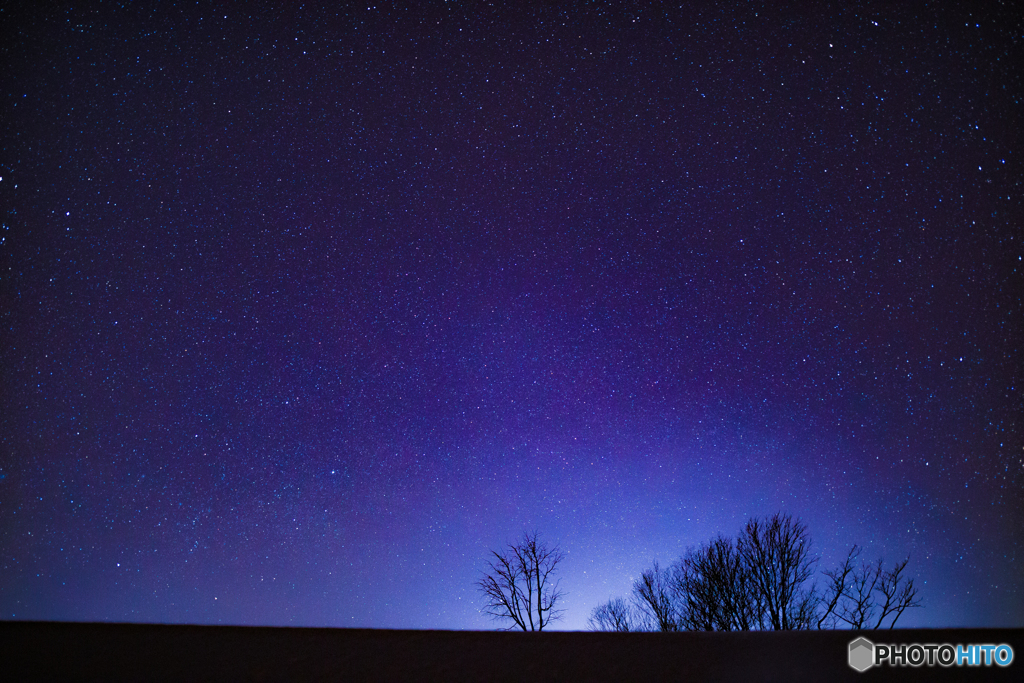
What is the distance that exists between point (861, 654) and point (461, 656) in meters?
1.35

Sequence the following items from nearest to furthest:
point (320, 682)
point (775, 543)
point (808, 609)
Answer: point (320, 682) → point (808, 609) → point (775, 543)

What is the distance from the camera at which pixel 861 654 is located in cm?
225

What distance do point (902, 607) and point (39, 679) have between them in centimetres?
2090

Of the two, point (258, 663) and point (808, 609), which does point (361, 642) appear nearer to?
point (258, 663)

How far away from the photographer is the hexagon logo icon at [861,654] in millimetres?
2180

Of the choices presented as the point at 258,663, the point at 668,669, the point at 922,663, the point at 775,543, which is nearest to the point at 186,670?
the point at 258,663

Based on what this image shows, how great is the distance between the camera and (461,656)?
2.32 meters

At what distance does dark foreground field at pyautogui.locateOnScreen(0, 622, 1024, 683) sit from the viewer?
218 centimetres

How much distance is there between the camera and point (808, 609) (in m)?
19.6

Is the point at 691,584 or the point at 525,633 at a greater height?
the point at 525,633

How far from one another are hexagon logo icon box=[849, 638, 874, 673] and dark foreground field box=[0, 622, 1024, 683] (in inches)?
1.1

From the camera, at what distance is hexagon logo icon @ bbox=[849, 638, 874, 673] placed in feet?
7.15

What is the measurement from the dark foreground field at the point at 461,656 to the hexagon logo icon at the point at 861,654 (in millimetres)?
27

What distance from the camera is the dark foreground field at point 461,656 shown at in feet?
7.16
